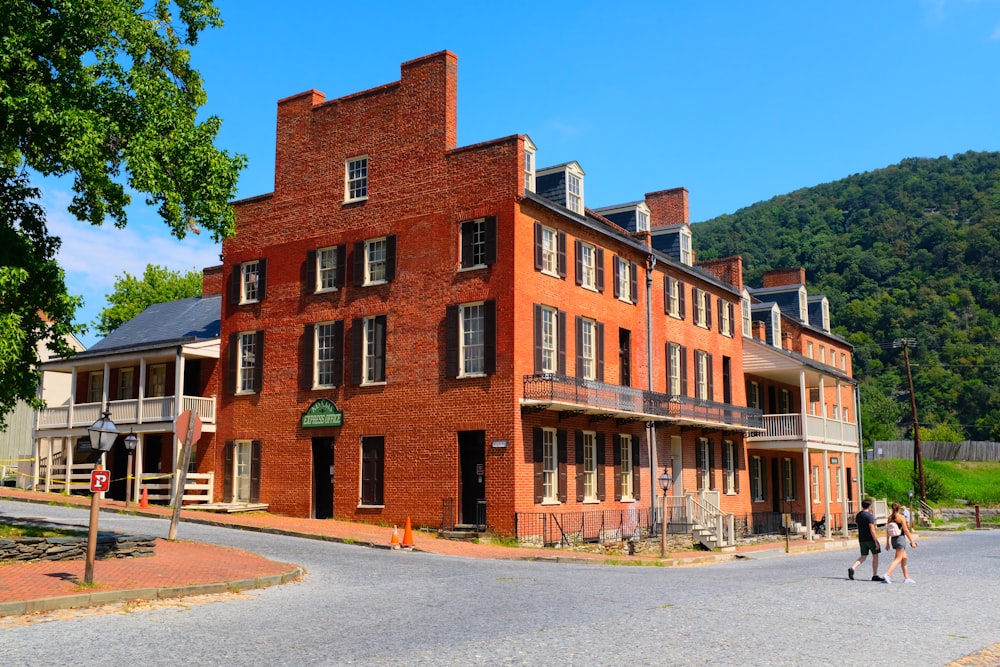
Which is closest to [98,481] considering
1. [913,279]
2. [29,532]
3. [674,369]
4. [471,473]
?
[29,532]

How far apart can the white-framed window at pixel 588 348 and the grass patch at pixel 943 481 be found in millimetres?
37992

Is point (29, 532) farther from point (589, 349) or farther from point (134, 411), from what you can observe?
point (589, 349)

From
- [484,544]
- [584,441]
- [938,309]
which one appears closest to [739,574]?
[484,544]

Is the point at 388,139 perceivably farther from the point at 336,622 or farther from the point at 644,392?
the point at 336,622

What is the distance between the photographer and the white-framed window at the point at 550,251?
93.4 ft

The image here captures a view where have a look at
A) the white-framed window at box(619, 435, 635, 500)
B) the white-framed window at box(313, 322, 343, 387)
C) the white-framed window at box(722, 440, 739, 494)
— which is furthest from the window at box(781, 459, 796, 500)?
the white-framed window at box(313, 322, 343, 387)

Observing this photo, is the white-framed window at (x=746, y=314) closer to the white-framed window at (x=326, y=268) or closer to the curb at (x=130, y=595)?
the white-framed window at (x=326, y=268)

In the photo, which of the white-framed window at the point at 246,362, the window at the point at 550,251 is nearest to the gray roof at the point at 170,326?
the white-framed window at the point at 246,362

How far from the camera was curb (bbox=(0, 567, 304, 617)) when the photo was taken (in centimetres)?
1216

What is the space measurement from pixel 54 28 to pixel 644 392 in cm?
2007

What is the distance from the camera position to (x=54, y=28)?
1672 cm

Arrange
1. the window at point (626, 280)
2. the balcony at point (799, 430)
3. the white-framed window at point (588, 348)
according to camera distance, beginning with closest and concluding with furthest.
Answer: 1. the white-framed window at point (588, 348)
2. the window at point (626, 280)
3. the balcony at point (799, 430)

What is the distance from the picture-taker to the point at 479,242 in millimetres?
28047

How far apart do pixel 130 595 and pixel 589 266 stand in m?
19.8
